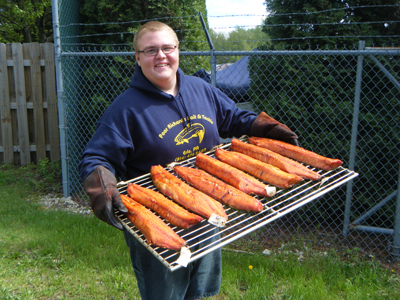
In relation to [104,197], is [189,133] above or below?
above

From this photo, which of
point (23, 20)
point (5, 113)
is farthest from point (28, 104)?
point (23, 20)

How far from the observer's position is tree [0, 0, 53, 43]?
13414 millimetres

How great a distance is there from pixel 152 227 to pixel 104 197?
324mm

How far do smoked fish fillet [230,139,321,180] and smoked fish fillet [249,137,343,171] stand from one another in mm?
89

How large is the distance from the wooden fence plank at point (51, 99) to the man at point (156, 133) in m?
6.12

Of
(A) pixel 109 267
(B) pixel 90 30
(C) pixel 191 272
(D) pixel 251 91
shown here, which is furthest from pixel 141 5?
(C) pixel 191 272

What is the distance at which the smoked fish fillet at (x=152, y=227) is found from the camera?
1861mm

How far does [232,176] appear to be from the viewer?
2389 mm

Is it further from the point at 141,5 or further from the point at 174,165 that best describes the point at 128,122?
the point at 141,5

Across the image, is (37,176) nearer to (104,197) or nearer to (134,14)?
(134,14)

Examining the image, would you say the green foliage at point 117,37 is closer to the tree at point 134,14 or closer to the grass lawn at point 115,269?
the tree at point 134,14

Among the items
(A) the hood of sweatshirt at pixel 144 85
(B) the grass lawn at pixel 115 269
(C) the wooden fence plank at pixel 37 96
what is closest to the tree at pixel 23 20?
(C) the wooden fence plank at pixel 37 96

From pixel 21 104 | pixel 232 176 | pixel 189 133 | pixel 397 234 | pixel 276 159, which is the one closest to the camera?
pixel 232 176

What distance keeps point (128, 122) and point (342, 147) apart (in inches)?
150
